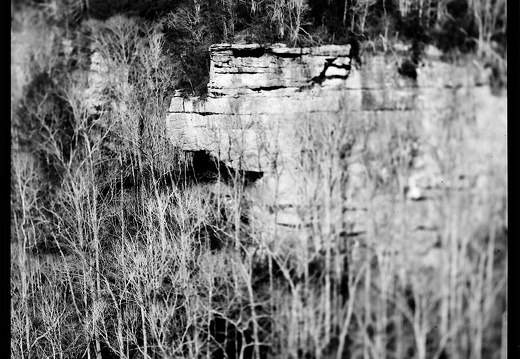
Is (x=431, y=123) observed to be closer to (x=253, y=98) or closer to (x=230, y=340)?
(x=253, y=98)

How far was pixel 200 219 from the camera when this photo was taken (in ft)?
9.20

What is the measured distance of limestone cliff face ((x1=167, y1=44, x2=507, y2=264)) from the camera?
7.99 feet

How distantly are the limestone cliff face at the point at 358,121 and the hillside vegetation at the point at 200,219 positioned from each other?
0.15ft

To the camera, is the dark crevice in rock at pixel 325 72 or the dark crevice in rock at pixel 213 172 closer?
the dark crevice in rock at pixel 325 72

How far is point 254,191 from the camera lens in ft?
8.88

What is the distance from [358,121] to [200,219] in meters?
1.23

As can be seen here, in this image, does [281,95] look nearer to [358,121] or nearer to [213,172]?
[358,121]

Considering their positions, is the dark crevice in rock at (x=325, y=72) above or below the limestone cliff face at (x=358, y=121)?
above

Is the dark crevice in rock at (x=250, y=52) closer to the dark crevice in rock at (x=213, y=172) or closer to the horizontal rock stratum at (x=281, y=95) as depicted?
the horizontal rock stratum at (x=281, y=95)

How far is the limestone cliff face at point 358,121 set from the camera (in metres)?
2.44

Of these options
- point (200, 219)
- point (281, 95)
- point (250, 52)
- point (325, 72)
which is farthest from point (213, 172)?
point (325, 72)

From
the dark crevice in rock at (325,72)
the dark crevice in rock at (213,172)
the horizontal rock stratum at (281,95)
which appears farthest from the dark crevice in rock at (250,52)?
the dark crevice in rock at (213,172)

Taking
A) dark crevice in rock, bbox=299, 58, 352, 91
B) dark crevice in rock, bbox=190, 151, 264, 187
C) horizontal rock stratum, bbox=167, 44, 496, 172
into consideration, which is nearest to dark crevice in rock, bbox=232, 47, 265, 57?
horizontal rock stratum, bbox=167, 44, 496, 172

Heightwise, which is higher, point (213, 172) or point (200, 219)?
point (213, 172)
